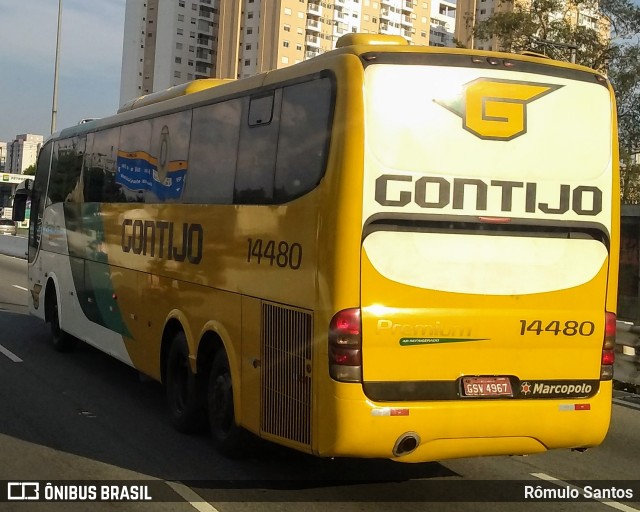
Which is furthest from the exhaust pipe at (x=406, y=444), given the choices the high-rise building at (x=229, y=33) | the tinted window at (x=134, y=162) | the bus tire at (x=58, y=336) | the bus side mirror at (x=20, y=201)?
the high-rise building at (x=229, y=33)

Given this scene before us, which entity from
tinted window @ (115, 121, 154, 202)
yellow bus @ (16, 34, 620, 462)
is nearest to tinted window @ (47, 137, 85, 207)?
tinted window @ (115, 121, 154, 202)

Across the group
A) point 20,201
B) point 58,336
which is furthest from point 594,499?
point 20,201

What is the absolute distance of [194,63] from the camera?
126 meters

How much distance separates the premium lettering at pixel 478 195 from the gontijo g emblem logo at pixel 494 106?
363 millimetres

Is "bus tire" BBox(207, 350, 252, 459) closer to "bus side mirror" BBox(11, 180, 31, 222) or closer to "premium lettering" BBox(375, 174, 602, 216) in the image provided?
"premium lettering" BBox(375, 174, 602, 216)

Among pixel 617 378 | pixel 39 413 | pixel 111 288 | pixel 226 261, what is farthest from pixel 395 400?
pixel 617 378

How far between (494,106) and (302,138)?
1.39 meters

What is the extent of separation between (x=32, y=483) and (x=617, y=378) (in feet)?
26.4

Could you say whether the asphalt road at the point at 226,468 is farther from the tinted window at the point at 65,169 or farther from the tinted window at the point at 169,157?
the tinted window at the point at 65,169

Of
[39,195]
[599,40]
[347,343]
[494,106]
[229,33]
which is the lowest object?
[347,343]

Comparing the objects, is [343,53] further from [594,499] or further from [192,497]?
[594,499]

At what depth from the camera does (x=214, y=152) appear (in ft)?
26.1

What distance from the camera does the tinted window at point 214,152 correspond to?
299 inches

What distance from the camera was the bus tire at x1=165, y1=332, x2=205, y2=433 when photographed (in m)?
8.25
